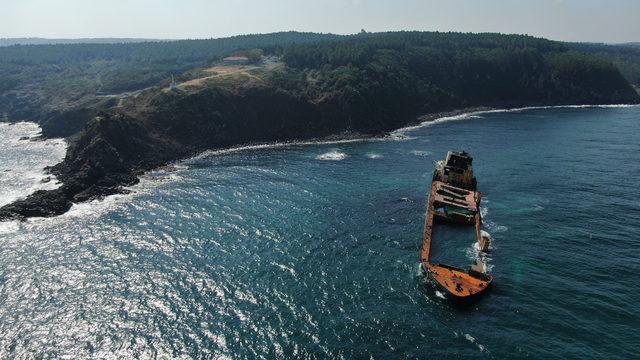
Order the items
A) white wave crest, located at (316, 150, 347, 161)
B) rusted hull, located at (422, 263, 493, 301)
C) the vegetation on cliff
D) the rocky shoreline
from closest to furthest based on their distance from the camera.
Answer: rusted hull, located at (422, 263, 493, 301), the rocky shoreline, the vegetation on cliff, white wave crest, located at (316, 150, 347, 161)

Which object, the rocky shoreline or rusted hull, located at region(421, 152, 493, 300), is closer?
rusted hull, located at region(421, 152, 493, 300)

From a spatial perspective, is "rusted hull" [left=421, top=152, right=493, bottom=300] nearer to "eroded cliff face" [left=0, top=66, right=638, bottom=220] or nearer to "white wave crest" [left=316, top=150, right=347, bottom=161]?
"white wave crest" [left=316, top=150, right=347, bottom=161]

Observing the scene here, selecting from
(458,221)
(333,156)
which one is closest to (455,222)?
(458,221)

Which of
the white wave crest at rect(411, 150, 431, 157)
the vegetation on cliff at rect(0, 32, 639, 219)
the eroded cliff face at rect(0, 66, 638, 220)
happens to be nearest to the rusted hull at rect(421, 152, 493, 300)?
the white wave crest at rect(411, 150, 431, 157)

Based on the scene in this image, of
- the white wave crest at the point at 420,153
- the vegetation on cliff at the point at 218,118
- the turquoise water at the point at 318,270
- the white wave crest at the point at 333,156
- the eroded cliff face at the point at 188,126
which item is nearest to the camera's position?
the turquoise water at the point at 318,270

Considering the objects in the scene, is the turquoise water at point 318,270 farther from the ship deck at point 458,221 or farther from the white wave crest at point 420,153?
the white wave crest at point 420,153

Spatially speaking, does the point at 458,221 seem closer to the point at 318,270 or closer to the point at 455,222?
the point at 455,222

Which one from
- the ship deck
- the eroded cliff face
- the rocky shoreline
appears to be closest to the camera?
the ship deck

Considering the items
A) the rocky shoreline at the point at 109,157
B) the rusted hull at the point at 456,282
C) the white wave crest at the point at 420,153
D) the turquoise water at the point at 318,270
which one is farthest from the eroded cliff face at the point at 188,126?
the rusted hull at the point at 456,282

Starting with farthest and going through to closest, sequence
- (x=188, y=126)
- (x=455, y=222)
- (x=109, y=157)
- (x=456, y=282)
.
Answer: (x=188, y=126) → (x=109, y=157) → (x=455, y=222) → (x=456, y=282)

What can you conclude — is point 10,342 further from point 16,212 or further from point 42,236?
point 16,212
